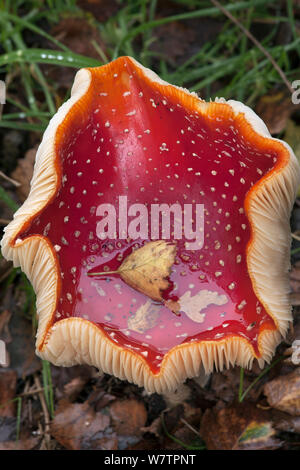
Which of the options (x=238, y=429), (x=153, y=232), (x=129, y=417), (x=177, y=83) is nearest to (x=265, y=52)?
(x=177, y=83)

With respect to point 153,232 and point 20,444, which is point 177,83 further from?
point 20,444

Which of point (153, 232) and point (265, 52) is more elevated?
point (265, 52)

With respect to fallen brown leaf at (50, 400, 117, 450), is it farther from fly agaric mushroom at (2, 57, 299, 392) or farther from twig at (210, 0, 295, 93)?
twig at (210, 0, 295, 93)

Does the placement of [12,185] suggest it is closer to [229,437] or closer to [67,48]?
[67,48]

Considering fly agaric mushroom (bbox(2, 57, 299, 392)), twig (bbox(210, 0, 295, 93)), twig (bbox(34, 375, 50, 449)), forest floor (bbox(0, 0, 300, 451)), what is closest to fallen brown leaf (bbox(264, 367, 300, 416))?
forest floor (bbox(0, 0, 300, 451))

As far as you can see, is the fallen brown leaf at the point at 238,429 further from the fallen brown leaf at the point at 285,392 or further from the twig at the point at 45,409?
the twig at the point at 45,409

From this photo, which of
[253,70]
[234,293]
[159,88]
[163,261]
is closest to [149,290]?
[163,261]
